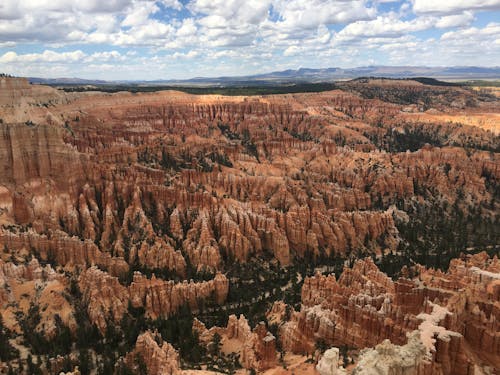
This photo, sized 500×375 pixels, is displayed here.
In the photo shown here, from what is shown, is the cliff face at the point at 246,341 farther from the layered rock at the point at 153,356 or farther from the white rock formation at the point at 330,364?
the white rock formation at the point at 330,364

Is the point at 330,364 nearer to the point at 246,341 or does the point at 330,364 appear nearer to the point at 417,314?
the point at 417,314

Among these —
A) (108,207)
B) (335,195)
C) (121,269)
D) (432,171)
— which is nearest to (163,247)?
(121,269)

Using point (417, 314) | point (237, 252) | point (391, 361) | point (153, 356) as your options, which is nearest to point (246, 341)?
point (153, 356)

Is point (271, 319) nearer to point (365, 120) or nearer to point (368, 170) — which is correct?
point (368, 170)

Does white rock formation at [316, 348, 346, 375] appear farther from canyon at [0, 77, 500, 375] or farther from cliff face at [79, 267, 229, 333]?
cliff face at [79, 267, 229, 333]

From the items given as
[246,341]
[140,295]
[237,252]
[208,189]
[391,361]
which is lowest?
[237,252]

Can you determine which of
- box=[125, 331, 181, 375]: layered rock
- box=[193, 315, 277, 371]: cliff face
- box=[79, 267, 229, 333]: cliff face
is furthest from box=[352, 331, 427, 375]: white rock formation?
box=[79, 267, 229, 333]: cliff face

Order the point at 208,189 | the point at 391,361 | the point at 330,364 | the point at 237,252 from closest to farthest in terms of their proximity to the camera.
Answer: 1. the point at 391,361
2. the point at 330,364
3. the point at 237,252
4. the point at 208,189
